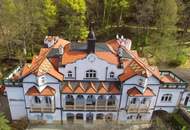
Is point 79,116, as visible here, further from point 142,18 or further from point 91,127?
point 142,18

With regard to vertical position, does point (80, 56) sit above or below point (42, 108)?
above

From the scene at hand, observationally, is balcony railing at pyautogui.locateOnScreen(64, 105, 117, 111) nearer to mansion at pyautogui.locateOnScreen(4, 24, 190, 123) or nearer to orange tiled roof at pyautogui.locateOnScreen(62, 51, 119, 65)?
mansion at pyautogui.locateOnScreen(4, 24, 190, 123)

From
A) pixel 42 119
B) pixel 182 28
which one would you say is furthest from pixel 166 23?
pixel 42 119

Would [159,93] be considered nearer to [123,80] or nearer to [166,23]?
[123,80]

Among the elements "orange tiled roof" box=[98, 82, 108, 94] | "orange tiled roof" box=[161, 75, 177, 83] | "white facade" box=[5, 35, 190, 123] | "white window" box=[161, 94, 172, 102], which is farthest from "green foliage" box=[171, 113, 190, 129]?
"orange tiled roof" box=[98, 82, 108, 94]

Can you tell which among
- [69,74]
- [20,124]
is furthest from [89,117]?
[20,124]
